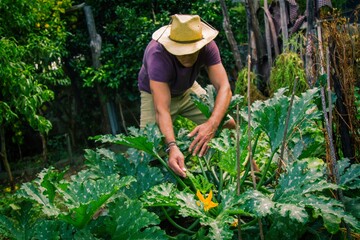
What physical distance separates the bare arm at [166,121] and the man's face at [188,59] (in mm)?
227

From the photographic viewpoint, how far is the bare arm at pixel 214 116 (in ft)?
8.73

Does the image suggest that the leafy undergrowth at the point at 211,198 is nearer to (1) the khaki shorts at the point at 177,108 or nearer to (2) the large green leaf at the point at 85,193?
(2) the large green leaf at the point at 85,193

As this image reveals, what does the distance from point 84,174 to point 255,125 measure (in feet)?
3.58

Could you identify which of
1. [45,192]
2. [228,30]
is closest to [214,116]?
[45,192]

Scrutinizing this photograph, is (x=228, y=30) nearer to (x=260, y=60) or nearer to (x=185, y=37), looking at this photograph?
(x=260, y=60)

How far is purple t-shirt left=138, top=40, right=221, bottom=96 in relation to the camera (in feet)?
9.48

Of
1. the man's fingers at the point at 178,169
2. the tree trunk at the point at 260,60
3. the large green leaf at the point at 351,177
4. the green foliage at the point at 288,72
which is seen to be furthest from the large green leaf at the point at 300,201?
the tree trunk at the point at 260,60

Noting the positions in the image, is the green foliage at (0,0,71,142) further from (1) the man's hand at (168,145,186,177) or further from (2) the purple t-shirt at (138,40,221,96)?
(1) the man's hand at (168,145,186,177)

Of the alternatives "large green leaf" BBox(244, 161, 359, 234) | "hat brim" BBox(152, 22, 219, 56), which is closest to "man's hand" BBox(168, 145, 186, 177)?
"large green leaf" BBox(244, 161, 359, 234)

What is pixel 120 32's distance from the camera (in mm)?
7055

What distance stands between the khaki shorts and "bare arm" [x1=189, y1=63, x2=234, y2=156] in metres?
0.42

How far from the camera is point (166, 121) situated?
A: 2701mm

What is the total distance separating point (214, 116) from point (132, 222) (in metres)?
1.01

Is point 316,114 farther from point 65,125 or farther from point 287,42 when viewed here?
point 65,125
